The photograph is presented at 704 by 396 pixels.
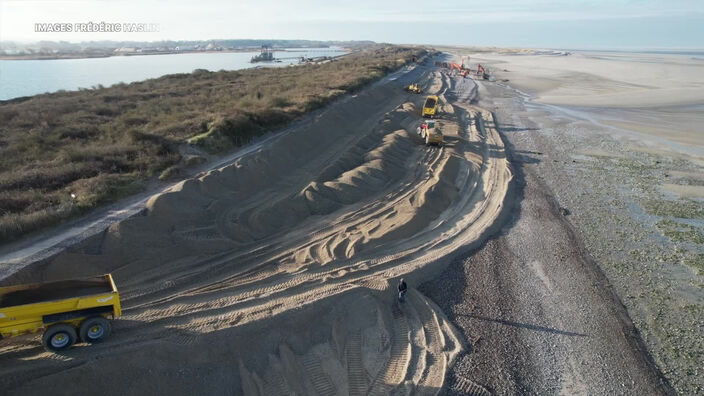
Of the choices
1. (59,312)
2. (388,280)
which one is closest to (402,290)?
(388,280)

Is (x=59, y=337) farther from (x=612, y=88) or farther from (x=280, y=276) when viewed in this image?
(x=612, y=88)

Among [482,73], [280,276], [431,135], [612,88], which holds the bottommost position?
[280,276]

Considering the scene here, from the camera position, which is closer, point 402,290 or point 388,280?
point 402,290

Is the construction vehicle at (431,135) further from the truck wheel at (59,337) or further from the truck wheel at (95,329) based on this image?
the truck wheel at (59,337)

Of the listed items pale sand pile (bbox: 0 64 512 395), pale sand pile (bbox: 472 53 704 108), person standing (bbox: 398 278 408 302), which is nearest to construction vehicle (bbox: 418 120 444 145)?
pale sand pile (bbox: 0 64 512 395)

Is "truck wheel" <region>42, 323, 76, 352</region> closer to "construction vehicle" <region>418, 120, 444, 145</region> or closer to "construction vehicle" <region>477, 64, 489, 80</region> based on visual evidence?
"construction vehicle" <region>418, 120, 444, 145</region>

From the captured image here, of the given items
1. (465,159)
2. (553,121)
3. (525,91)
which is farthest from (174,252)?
(525,91)
